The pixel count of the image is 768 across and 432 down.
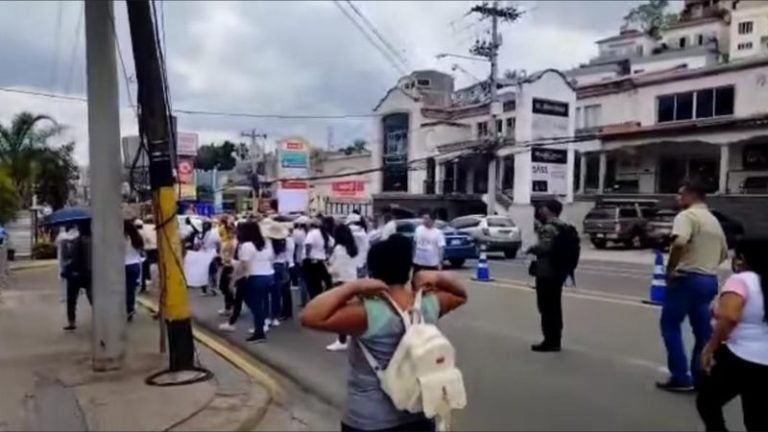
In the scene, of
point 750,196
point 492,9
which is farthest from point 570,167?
point 750,196

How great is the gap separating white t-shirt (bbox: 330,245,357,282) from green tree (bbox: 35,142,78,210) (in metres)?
23.0

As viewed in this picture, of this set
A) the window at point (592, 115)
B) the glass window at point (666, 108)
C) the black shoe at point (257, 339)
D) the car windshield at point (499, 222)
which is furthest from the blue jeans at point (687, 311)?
the window at point (592, 115)

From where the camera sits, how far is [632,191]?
3550 cm

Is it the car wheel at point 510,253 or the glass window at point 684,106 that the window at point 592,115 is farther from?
the car wheel at point 510,253

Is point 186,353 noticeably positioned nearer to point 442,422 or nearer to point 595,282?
point 442,422

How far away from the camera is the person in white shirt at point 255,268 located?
9453 mm

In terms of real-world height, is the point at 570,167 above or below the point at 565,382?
above

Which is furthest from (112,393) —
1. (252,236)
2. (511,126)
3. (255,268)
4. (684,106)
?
(511,126)

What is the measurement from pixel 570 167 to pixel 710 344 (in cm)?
3225

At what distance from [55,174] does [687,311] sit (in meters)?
29.8

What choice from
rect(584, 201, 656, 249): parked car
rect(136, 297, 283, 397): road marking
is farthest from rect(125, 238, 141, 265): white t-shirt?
rect(584, 201, 656, 249): parked car

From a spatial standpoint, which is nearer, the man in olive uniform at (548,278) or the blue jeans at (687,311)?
the blue jeans at (687,311)

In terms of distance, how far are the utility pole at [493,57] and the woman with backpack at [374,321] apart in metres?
30.9

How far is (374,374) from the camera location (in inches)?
127
